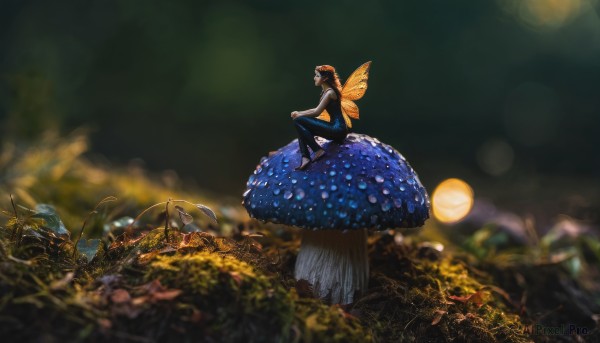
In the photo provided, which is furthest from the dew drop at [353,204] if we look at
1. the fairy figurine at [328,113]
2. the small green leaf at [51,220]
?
the small green leaf at [51,220]

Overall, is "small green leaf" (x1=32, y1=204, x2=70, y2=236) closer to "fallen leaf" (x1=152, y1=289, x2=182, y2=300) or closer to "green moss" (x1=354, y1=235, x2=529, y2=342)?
"fallen leaf" (x1=152, y1=289, x2=182, y2=300)

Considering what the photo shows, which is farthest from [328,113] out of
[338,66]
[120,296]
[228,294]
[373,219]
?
[338,66]

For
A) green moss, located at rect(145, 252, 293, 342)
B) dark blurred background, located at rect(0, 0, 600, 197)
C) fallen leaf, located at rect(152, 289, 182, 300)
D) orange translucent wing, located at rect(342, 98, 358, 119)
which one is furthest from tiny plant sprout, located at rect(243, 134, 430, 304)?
dark blurred background, located at rect(0, 0, 600, 197)

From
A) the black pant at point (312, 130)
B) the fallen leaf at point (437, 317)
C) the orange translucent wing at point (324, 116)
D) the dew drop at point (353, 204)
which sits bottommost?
the fallen leaf at point (437, 317)

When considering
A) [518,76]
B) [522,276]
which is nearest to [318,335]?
[522,276]

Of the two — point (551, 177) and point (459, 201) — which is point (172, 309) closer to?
point (459, 201)

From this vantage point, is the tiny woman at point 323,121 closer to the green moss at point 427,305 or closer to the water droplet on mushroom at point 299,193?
the water droplet on mushroom at point 299,193
